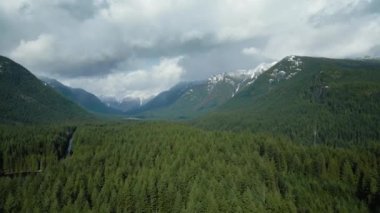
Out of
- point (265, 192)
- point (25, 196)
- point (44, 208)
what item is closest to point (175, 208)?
point (265, 192)

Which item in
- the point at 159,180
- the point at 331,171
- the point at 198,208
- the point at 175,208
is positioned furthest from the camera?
the point at 331,171

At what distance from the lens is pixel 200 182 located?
479 feet

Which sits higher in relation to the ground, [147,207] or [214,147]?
[214,147]

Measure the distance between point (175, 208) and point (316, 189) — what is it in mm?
60113

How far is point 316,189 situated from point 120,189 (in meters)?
75.3

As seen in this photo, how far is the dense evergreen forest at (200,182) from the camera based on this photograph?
132m

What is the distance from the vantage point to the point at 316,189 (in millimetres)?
155000

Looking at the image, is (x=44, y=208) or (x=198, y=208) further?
(x=44, y=208)

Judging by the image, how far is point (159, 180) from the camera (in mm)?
146875

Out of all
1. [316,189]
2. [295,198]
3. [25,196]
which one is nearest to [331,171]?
[316,189]

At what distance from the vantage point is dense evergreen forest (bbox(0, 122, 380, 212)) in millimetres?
132250

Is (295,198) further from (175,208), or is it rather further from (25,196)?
(25,196)

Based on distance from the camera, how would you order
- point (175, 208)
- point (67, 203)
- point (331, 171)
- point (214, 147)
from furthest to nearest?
1. point (214, 147)
2. point (331, 171)
3. point (67, 203)
4. point (175, 208)

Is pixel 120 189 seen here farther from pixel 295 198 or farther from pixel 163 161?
pixel 295 198
